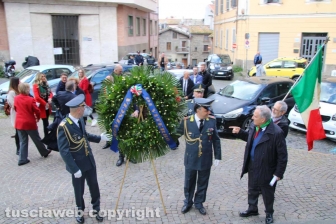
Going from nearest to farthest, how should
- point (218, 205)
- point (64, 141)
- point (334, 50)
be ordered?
point (64, 141) → point (218, 205) → point (334, 50)

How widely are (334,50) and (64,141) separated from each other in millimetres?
23359

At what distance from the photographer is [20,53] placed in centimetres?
2219

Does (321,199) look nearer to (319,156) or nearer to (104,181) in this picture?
(319,156)

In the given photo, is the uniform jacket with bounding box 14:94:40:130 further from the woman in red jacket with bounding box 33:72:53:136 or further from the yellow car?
the yellow car

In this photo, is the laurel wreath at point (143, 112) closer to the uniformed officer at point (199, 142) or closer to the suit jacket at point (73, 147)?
the uniformed officer at point (199, 142)

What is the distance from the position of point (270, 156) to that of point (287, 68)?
52.5ft

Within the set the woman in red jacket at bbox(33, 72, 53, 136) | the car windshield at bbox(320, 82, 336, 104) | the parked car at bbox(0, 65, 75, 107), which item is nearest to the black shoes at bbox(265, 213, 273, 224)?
the woman in red jacket at bbox(33, 72, 53, 136)

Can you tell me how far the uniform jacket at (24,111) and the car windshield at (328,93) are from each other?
8089 millimetres

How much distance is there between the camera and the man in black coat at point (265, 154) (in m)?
4.38

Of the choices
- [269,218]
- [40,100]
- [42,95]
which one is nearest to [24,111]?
[40,100]

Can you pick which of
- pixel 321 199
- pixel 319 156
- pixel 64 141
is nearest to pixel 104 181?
pixel 64 141

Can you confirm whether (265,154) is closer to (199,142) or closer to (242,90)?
(199,142)

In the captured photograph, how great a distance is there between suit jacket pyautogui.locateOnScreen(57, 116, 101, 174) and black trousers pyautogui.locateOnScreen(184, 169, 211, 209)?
1467 millimetres

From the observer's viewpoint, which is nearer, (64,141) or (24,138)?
(64,141)
